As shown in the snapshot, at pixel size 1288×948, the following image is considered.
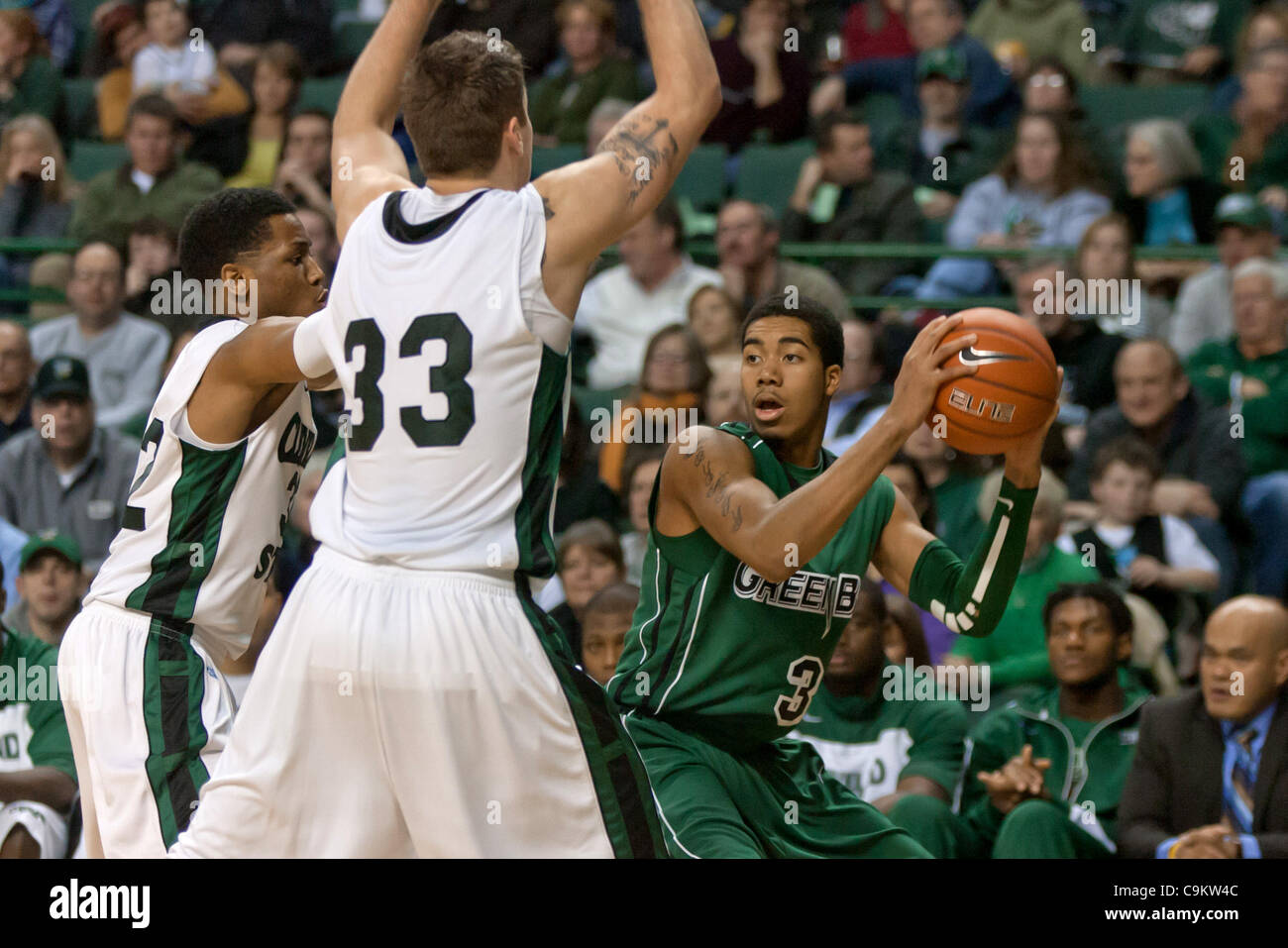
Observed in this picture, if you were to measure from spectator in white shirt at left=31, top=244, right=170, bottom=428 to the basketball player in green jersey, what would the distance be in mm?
4962

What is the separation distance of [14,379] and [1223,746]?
5897mm

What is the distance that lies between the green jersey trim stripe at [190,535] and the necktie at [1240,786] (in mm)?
3350

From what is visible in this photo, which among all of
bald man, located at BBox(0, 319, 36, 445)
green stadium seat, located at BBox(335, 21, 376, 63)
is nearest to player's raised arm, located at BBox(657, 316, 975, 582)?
bald man, located at BBox(0, 319, 36, 445)

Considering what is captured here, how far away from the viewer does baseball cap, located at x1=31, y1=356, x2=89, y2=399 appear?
7828 millimetres

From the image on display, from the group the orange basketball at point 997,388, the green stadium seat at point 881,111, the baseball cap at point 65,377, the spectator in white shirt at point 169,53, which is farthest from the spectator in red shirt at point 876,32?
the orange basketball at point 997,388

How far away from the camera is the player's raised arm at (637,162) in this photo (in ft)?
12.2

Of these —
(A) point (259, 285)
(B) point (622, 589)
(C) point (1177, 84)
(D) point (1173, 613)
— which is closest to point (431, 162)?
(A) point (259, 285)

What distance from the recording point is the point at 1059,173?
29.1 ft

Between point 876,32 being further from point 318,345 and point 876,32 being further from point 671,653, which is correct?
point 318,345

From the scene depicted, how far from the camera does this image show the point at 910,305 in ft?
28.4

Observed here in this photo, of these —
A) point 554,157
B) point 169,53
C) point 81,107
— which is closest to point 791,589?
point 554,157

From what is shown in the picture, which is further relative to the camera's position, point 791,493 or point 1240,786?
point 1240,786

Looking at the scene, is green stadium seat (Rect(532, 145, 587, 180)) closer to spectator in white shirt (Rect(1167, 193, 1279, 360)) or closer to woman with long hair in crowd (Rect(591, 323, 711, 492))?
woman with long hair in crowd (Rect(591, 323, 711, 492))

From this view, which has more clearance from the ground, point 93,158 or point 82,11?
point 82,11
